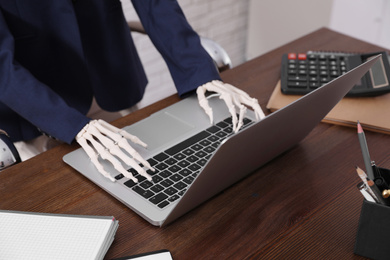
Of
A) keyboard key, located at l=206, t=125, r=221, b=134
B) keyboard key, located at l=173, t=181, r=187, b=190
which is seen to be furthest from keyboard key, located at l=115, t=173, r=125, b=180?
keyboard key, located at l=206, t=125, r=221, b=134

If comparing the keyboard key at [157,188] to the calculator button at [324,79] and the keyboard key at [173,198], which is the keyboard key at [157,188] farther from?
the calculator button at [324,79]

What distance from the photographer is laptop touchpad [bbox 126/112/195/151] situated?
36.1 inches

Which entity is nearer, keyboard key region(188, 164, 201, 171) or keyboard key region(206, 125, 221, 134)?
keyboard key region(188, 164, 201, 171)

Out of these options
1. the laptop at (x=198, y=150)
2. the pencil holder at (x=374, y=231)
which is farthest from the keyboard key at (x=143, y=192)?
the pencil holder at (x=374, y=231)

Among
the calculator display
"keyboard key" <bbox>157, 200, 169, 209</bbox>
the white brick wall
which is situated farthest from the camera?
the white brick wall

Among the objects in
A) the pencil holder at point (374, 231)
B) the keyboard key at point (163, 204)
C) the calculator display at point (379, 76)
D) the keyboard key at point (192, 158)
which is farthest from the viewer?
the calculator display at point (379, 76)

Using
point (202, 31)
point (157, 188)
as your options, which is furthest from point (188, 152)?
point (202, 31)

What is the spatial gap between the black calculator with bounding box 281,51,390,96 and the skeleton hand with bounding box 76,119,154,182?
1.34 ft

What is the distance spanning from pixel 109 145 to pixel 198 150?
171 mm

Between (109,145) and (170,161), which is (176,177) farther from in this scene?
(109,145)

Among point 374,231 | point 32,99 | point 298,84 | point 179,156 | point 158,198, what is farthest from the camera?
point 298,84

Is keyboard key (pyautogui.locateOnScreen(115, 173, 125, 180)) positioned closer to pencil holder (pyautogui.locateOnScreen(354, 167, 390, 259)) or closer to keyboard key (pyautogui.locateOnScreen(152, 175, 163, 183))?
keyboard key (pyautogui.locateOnScreen(152, 175, 163, 183))

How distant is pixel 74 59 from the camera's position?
124 centimetres

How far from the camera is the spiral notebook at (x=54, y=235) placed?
2.19ft
